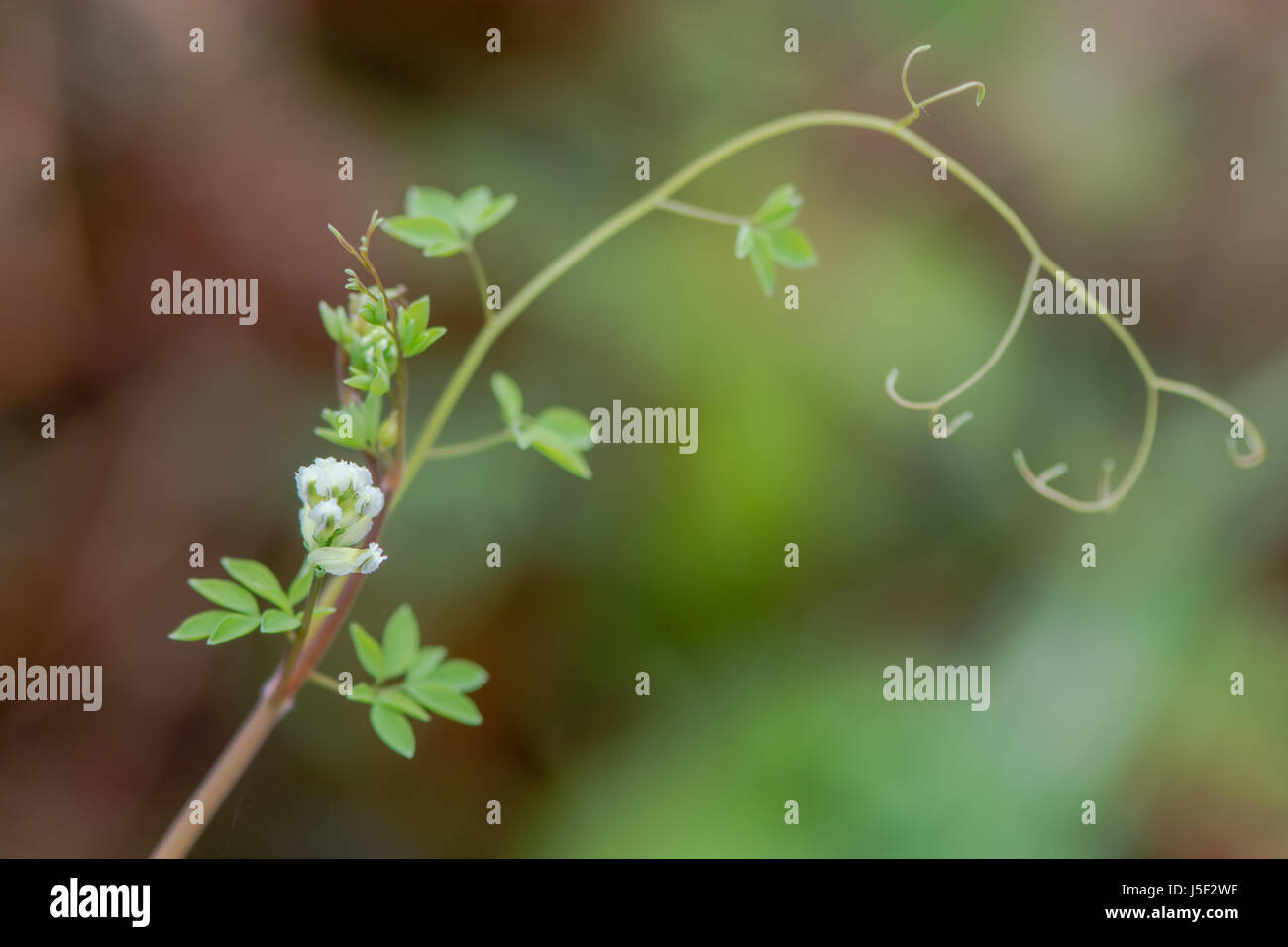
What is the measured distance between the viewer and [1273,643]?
1.31 meters

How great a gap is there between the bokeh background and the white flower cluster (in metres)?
0.71

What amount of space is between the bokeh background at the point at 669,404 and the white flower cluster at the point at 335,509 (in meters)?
0.71

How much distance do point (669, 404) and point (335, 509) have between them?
0.78m

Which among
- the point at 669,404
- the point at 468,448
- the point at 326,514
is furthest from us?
the point at 669,404

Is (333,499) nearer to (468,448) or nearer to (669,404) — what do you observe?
(468,448)

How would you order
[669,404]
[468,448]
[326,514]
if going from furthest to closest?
[669,404] < [468,448] < [326,514]

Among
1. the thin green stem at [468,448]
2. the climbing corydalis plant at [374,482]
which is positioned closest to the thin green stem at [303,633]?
the climbing corydalis plant at [374,482]

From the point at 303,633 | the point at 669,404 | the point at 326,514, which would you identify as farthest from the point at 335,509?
the point at 669,404

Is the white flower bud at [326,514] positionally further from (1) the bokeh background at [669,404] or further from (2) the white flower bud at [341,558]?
(1) the bokeh background at [669,404]

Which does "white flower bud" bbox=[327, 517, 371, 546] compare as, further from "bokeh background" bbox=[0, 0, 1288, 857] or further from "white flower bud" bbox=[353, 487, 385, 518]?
"bokeh background" bbox=[0, 0, 1288, 857]

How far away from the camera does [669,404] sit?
1.31 meters

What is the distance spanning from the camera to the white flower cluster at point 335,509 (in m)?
0.58

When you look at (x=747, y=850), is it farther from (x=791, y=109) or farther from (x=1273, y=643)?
(x=791, y=109)
